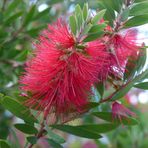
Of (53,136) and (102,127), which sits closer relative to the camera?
(53,136)

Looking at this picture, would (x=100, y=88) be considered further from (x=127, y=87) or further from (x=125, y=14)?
(x=125, y=14)

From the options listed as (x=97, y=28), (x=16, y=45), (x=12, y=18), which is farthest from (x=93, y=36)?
(x=16, y=45)

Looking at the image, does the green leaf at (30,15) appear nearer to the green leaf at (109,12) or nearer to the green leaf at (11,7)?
the green leaf at (11,7)

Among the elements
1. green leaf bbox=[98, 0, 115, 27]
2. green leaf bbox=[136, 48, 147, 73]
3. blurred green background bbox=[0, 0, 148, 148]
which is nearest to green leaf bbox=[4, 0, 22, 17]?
blurred green background bbox=[0, 0, 148, 148]

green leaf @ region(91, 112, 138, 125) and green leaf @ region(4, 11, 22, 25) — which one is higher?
green leaf @ region(4, 11, 22, 25)

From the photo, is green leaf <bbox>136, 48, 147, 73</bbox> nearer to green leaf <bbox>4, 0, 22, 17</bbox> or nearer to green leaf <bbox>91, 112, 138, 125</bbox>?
green leaf <bbox>91, 112, 138, 125</bbox>

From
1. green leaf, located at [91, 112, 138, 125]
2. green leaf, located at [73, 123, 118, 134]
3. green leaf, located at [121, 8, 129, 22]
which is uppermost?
green leaf, located at [121, 8, 129, 22]

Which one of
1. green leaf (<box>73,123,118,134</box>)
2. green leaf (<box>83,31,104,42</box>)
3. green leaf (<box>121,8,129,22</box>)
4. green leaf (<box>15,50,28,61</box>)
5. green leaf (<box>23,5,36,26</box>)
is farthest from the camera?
green leaf (<box>23,5,36,26</box>)

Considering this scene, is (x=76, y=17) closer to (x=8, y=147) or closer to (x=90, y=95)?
(x=90, y=95)

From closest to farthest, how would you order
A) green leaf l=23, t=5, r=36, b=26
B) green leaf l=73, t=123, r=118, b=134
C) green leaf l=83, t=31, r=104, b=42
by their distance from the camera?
green leaf l=83, t=31, r=104, b=42 < green leaf l=73, t=123, r=118, b=134 < green leaf l=23, t=5, r=36, b=26
